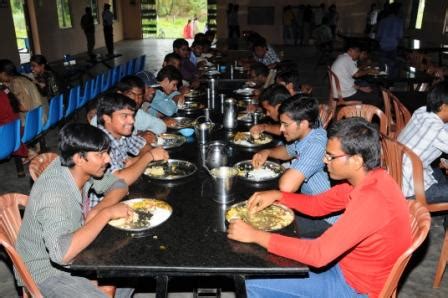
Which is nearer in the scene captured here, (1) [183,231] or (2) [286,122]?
(1) [183,231]

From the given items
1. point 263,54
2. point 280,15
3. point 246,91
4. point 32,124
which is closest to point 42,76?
point 32,124

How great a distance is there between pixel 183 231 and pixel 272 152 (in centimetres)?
121

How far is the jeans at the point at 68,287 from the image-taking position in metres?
1.88

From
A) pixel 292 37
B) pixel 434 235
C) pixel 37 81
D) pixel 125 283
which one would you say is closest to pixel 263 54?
pixel 37 81

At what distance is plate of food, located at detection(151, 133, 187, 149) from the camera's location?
3.18 meters

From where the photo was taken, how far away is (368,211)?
160 cm

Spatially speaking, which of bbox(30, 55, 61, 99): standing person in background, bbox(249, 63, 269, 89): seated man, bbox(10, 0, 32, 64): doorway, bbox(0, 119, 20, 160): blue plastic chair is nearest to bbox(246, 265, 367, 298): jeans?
bbox(0, 119, 20, 160): blue plastic chair

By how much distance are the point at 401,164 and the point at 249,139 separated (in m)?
1.20

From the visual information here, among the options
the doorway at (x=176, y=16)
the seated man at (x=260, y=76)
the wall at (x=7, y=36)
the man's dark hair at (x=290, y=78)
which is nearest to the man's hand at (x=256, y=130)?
the man's dark hair at (x=290, y=78)

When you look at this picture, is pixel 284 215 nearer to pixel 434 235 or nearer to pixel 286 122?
pixel 286 122

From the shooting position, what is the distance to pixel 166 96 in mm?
4348

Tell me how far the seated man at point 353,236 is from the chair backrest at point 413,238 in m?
0.06

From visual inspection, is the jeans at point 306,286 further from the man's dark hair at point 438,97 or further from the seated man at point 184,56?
the seated man at point 184,56

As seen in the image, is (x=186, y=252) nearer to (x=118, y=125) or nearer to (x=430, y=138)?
(x=118, y=125)
